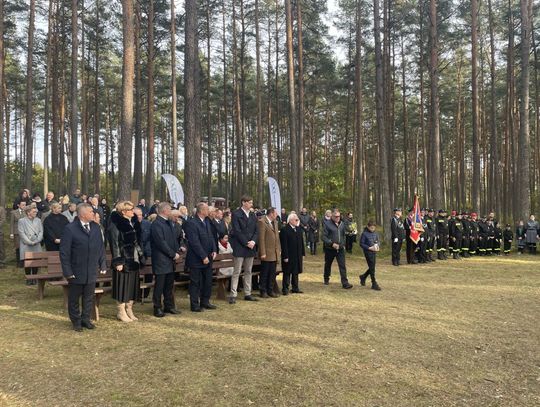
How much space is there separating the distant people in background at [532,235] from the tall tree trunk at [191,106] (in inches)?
591

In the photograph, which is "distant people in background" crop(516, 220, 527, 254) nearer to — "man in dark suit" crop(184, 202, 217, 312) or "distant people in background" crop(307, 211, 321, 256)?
"distant people in background" crop(307, 211, 321, 256)

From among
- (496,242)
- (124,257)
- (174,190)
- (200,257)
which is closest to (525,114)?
(496,242)

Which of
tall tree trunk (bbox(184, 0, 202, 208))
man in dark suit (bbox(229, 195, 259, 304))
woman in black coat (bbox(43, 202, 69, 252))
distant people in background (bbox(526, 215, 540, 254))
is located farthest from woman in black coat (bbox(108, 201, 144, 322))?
distant people in background (bbox(526, 215, 540, 254))

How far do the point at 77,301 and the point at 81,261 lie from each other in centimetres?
62

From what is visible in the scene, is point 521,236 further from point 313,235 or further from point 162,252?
point 162,252

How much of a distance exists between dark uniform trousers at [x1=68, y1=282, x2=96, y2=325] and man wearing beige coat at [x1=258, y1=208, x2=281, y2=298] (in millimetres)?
3605

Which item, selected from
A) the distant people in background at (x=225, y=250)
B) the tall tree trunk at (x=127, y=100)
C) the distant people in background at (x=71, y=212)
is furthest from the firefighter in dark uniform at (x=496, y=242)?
the distant people in background at (x=71, y=212)

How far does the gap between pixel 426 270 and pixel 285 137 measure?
28.6 metres

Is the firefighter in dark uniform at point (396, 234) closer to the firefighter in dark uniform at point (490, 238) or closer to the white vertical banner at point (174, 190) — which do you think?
the firefighter in dark uniform at point (490, 238)

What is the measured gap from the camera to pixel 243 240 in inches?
342

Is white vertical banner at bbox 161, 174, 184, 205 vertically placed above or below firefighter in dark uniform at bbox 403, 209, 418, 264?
above

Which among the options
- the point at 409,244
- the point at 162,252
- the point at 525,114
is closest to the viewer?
the point at 162,252

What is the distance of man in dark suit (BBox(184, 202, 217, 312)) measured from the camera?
779 centimetres

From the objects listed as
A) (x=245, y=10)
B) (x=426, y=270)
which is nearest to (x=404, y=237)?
(x=426, y=270)
